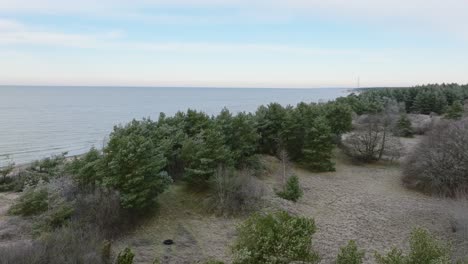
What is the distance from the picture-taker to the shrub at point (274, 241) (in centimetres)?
737

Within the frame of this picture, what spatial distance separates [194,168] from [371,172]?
12.3 m

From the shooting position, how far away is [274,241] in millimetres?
7465

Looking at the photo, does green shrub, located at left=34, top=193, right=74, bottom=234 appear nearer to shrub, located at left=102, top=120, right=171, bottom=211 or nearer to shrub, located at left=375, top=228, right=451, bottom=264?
shrub, located at left=102, top=120, right=171, bottom=211

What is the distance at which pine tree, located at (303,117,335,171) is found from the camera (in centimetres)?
2320

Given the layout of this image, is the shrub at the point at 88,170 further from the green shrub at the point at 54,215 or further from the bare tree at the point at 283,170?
the bare tree at the point at 283,170

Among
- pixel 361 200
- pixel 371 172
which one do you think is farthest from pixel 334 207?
pixel 371 172

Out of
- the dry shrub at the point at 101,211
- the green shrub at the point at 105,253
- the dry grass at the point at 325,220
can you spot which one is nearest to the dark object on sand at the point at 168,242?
the dry grass at the point at 325,220

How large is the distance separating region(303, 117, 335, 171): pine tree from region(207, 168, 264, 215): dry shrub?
325 inches

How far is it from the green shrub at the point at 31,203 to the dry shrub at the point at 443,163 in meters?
16.5

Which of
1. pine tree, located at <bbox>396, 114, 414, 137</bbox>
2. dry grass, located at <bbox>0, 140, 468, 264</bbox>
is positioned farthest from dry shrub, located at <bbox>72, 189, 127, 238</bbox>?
pine tree, located at <bbox>396, 114, 414, 137</bbox>

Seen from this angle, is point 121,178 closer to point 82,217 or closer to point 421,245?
point 82,217

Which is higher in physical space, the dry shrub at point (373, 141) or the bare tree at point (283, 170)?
the dry shrub at point (373, 141)

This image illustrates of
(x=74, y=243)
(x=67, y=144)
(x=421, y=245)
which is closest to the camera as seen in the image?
(x=421, y=245)

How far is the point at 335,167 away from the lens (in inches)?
962
